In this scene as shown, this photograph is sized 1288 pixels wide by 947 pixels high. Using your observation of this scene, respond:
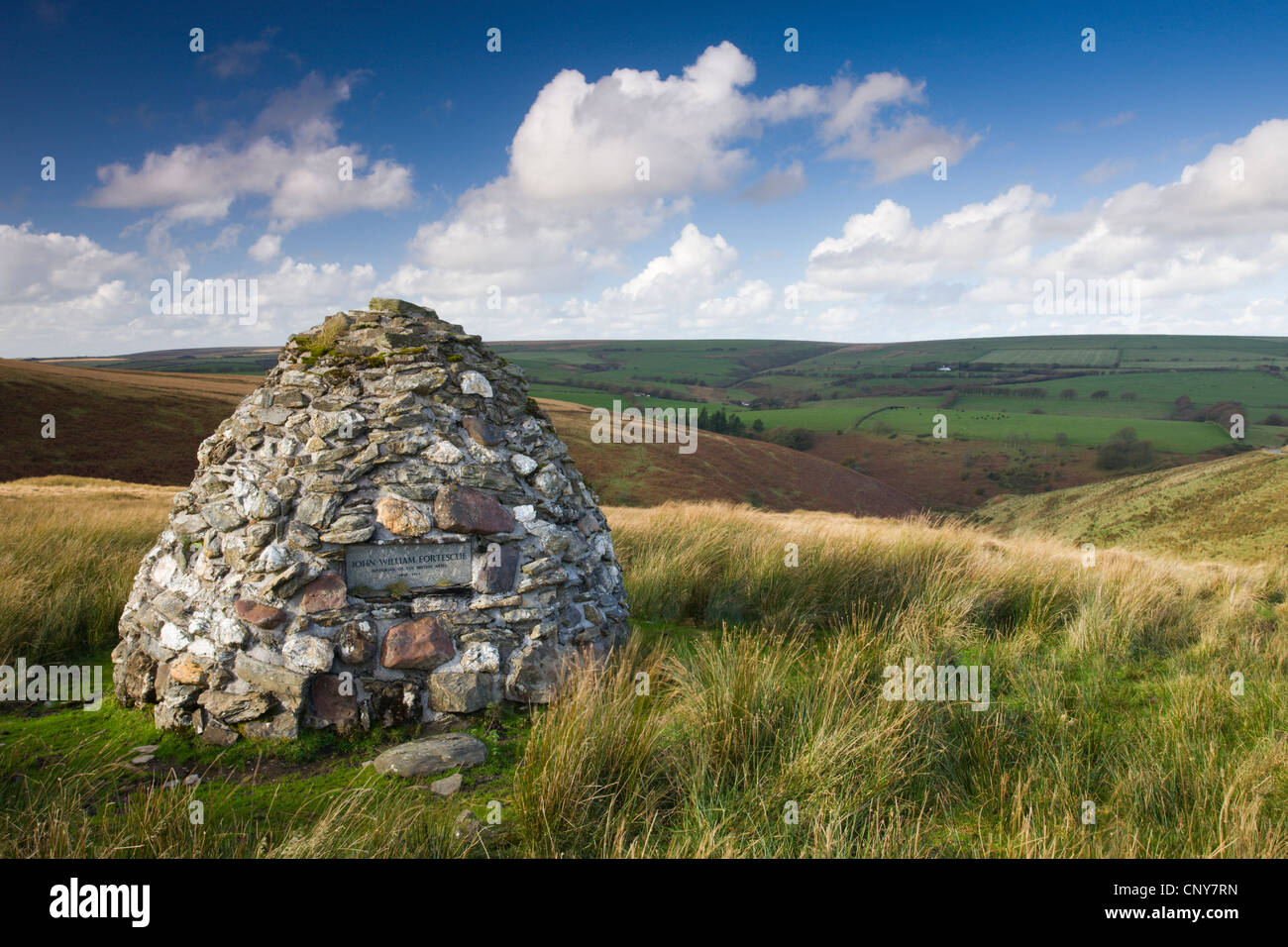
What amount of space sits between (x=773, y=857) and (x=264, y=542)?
164 inches

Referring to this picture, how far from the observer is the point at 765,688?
14.5 ft

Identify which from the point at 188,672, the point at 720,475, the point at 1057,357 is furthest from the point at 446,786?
the point at 1057,357

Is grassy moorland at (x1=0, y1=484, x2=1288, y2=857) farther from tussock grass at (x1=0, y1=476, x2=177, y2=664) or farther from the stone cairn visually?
the stone cairn

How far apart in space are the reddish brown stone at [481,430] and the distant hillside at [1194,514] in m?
11.5

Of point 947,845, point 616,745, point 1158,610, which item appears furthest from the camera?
point 1158,610

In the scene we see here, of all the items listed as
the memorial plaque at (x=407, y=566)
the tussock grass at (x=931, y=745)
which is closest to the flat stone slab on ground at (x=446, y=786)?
the tussock grass at (x=931, y=745)

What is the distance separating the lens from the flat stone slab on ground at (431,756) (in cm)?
434

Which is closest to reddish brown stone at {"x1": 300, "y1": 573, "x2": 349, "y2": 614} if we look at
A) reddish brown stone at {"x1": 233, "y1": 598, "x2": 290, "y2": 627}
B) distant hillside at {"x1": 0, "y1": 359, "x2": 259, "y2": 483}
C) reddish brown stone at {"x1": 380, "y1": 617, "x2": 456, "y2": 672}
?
reddish brown stone at {"x1": 233, "y1": 598, "x2": 290, "y2": 627}

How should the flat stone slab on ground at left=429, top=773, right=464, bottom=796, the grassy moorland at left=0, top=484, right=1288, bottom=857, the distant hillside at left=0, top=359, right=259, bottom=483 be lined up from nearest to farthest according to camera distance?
the grassy moorland at left=0, top=484, right=1288, bottom=857, the flat stone slab on ground at left=429, top=773, right=464, bottom=796, the distant hillside at left=0, top=359, right=259, bottom=483

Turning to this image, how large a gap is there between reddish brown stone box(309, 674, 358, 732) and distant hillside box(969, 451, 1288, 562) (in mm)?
12666

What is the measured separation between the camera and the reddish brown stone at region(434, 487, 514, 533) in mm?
5172

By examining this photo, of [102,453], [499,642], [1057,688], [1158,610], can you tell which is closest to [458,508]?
[499,642]

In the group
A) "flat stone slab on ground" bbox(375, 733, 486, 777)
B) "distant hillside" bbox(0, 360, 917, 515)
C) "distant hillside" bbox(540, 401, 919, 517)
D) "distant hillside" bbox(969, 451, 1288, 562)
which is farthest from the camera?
"distant hillside" bbox(540, 401, 919, 517)
